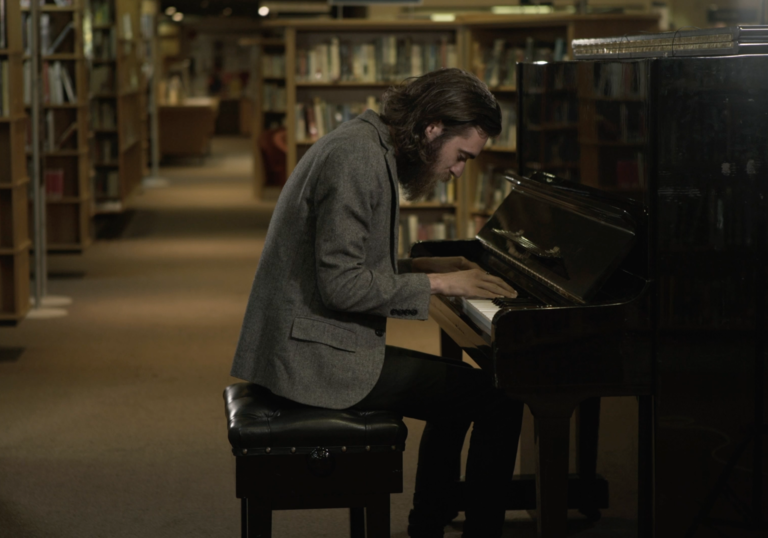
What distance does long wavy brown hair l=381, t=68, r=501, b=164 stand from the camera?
7.38 feet

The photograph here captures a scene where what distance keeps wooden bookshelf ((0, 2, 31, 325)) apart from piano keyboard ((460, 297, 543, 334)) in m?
3.76

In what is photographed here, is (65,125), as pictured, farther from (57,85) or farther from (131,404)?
(131,404)

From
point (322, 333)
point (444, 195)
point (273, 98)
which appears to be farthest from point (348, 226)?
point (273, 98)

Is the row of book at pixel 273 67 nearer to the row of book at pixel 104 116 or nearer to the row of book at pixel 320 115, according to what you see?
the row of book at pixel 104 116

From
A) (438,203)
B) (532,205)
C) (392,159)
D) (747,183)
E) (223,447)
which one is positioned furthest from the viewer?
(438,203)

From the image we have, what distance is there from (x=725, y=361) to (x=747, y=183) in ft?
1.26

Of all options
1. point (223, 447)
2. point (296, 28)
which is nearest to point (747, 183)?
point (223, 447)

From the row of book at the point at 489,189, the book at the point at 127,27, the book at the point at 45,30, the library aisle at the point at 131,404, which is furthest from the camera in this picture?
the book at the point at 127,27

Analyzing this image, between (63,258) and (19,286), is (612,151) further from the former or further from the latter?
(63,258)

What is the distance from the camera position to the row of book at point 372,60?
688 centimetres

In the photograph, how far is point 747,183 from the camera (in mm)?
2125

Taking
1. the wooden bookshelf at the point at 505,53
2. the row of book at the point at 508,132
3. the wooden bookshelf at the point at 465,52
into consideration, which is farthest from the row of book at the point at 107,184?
the row of book at the point at 508,132

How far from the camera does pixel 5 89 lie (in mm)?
5340

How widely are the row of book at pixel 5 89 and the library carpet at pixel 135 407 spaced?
1.23 metres
